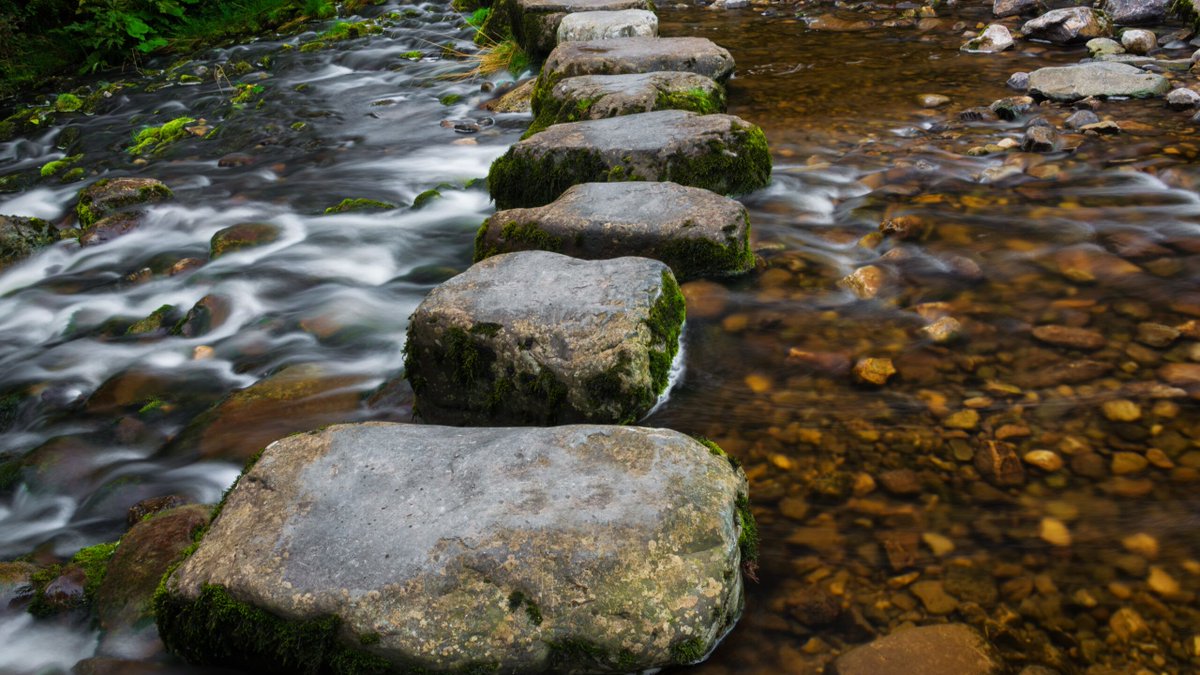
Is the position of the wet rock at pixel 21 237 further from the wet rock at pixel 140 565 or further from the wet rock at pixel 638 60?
the wet rock at pixel 140 565

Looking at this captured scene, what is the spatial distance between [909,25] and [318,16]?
10528 millimetres

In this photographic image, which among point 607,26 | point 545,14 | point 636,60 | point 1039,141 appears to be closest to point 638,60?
point 636,60

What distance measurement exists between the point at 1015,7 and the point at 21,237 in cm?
986

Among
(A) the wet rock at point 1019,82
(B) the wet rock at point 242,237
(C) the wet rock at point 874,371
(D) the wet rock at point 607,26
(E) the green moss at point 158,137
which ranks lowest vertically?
(C) the wet rock at point 874,371

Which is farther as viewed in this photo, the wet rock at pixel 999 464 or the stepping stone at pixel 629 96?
the stepping stone at pixel 629 96

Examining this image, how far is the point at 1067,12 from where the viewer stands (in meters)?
8.20

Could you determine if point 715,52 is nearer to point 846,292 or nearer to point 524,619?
point 846,292

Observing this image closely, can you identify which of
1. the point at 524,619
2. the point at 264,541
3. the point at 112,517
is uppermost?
the point at 264,541

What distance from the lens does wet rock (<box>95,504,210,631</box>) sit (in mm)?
2598

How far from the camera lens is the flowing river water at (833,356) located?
2.45 meters

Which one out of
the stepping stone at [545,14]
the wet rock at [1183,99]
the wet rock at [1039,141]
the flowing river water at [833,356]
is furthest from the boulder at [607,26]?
the wet rock at [1183,99]

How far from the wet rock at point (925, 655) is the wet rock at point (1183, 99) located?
5577mm

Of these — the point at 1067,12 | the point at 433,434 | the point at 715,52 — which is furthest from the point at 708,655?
the point at 1067,12

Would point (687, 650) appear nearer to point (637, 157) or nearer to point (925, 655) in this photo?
point (925, 655)
